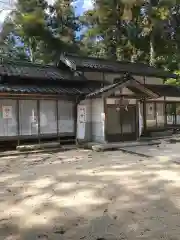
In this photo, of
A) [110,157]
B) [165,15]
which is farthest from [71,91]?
[165,15]

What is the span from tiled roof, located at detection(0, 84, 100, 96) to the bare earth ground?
459 cm

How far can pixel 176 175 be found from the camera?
693cm

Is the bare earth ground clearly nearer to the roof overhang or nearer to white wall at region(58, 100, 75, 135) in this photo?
white wall at region(58, 100, 75, 135)

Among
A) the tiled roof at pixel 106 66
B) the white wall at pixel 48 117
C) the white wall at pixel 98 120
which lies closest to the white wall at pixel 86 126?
the white wall at pixel 98 120

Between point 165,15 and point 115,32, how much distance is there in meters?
5.83

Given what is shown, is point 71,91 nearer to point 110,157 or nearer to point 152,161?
point 110,157

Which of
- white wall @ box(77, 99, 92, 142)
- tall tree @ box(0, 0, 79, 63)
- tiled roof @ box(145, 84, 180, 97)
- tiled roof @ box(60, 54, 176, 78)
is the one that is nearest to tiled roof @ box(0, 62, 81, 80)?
tiled roof @ box(60, 54, 176, 78)

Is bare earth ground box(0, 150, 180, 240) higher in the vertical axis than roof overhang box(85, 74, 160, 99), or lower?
lower

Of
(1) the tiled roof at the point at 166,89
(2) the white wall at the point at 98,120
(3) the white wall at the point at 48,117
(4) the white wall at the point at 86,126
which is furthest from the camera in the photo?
(1) the tiled roof at the point at 166,89

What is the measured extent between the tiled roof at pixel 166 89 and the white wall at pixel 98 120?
5.47 m

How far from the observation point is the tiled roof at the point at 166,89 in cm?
1825

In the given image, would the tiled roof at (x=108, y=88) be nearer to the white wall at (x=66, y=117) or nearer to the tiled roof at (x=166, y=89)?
the white wall at (x=66, y=117)

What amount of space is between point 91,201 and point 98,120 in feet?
29.2

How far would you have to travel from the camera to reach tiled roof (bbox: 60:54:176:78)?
55.3 feet
